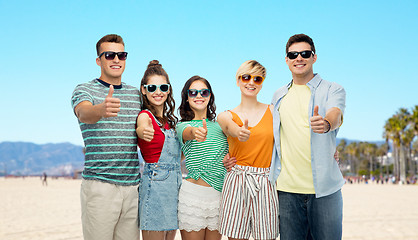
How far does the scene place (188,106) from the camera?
5.35 meters

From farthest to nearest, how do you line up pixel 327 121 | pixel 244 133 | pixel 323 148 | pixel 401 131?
pixel 401 131, pixel 323 148, pixel 244 133, pixel 327 121

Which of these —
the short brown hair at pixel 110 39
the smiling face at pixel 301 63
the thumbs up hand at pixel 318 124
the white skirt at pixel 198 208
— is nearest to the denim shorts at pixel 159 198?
the white skirt at pixel 198 208

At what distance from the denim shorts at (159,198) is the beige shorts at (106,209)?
16cm

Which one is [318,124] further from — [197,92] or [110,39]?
[110,39]

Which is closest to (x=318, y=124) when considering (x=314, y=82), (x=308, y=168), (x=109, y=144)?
(x=308, y=168)

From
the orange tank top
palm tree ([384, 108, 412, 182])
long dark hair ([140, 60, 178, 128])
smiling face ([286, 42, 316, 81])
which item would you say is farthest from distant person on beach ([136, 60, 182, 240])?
palm tree ([384, 108, 412, 182])

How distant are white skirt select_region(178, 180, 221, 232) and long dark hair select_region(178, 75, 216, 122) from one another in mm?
1002

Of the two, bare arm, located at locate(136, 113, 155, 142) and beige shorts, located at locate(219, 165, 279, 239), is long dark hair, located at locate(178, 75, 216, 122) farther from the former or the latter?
beige shorts, located at locate(219, 165, 279, 239)

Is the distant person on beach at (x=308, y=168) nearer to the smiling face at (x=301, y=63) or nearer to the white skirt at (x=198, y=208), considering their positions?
the smiling face at (x=301, y=63)

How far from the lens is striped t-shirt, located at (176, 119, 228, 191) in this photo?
15.6 ft

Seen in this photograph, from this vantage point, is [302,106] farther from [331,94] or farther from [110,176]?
[110,176]

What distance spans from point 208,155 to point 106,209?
141 cm

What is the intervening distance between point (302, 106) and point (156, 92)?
1875 mm

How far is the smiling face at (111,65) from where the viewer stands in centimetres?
488
